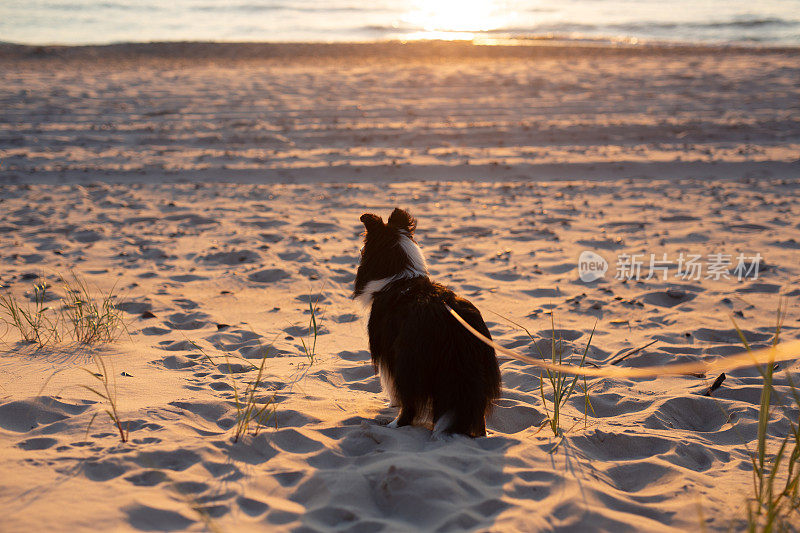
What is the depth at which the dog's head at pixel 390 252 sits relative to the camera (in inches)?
147

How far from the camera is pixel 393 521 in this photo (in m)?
2.52

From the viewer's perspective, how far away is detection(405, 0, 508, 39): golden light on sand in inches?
1232

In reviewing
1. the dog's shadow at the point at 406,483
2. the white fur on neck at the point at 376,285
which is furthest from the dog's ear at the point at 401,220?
the dog's shadow at the point at 406,483

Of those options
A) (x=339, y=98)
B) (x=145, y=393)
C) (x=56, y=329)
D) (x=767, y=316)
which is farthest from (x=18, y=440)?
(x=339, y=98)

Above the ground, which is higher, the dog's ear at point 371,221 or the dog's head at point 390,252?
the dog's ear at point 371,221

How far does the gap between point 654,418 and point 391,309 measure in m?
1.69

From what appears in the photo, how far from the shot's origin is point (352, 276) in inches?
243

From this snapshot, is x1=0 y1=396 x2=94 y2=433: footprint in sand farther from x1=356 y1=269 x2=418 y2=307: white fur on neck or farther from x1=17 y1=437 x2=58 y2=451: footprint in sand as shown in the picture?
x1=356 y1=269 x2=418 y2=307: white fur on neck

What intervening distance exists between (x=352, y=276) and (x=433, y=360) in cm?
308

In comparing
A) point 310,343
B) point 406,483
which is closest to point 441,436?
point 406,483

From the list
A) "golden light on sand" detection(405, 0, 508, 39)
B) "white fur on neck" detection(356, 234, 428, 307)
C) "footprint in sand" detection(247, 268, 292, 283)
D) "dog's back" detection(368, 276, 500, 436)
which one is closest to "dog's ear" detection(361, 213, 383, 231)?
"white fur on neck" detection(356, 234, 428, 307)

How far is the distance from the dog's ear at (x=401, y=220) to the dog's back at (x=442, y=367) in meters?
0.61

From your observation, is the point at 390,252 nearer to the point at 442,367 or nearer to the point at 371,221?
the point at 371,221

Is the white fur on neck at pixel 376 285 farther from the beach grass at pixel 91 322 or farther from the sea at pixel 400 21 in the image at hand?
the sea at pixel 400 21
